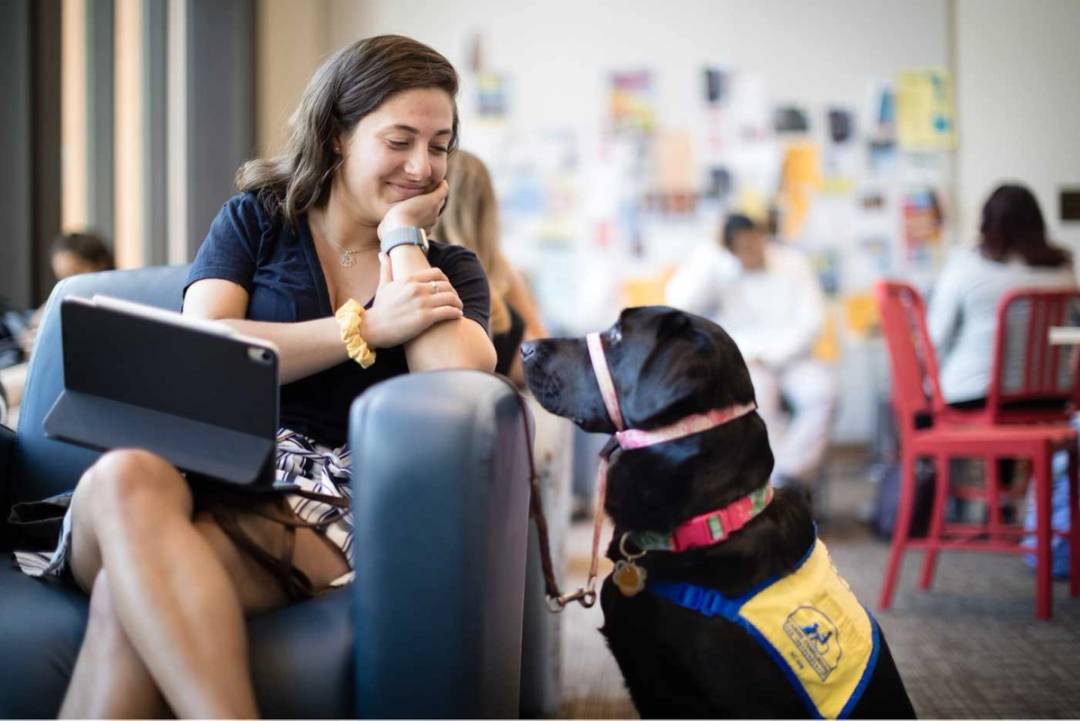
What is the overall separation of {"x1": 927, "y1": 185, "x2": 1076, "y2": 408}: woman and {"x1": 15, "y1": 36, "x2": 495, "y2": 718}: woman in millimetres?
2051

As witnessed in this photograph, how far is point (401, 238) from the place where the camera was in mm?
1372

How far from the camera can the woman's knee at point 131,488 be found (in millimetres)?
1032

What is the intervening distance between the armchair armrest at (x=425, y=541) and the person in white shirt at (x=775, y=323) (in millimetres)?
2765

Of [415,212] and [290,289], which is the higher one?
[415,212]

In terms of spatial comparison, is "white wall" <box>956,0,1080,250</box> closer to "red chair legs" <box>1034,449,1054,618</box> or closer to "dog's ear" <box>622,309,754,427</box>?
"red chair legs" <box>1034,449,1054,618</box>

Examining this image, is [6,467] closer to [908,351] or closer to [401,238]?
[401,238]

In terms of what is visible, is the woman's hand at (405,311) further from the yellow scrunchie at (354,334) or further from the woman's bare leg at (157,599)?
the woman's bare leg at (157,599)

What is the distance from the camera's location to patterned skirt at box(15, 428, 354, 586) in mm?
1188

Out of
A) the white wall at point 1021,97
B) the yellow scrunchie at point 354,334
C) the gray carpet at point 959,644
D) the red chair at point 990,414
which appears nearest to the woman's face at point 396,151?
the yellow scrunchie at point 354,334

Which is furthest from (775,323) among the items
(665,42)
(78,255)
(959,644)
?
(78,255)

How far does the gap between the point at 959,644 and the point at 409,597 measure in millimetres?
1699

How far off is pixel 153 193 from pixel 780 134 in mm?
3205

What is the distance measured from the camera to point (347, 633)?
1061 mm

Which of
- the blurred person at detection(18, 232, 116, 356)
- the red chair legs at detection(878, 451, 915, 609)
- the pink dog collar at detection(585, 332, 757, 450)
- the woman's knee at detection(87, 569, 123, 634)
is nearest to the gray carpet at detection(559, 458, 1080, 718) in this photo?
the red chair legs at detection(878, 451, 915, 609)
